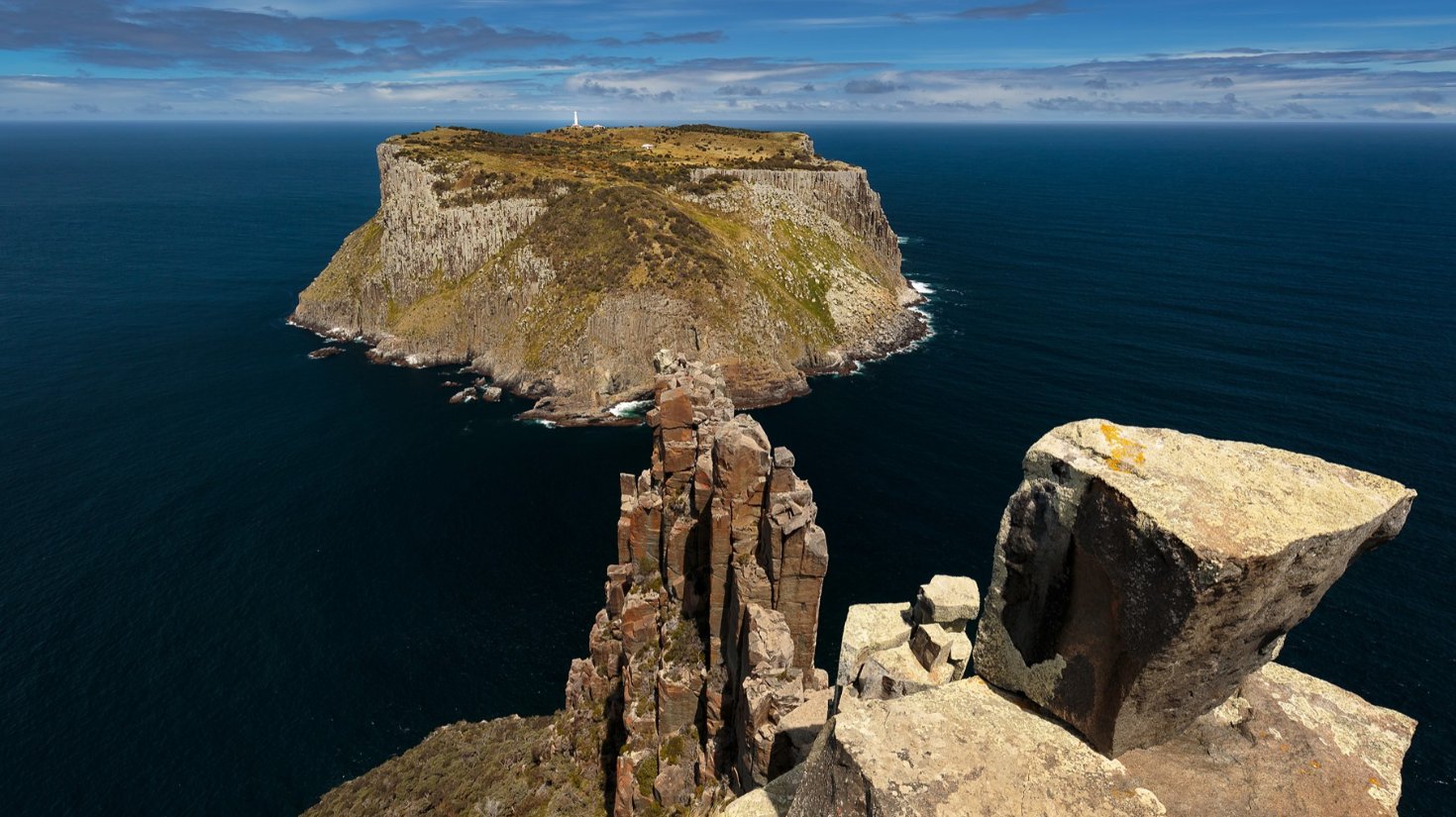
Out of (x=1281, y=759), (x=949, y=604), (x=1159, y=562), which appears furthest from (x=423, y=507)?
(x=1159, y=562)

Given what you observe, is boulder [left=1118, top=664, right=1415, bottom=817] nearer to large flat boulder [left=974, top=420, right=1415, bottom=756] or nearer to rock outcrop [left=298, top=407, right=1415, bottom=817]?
rock outcrop [left=298, top=407, right=1415, bottom=817]

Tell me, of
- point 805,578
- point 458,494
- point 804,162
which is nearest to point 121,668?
point 458,494

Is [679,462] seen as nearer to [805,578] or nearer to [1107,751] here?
[805,578]

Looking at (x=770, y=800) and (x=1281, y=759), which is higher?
(x=1281, y=759)

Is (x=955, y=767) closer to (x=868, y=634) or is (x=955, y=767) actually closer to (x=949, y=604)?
(x=949, y=604)

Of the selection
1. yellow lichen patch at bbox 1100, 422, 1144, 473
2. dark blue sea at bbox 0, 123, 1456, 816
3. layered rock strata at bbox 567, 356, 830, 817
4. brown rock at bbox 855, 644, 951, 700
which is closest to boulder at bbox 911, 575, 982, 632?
brown rock at bbox 855, 644, 951, 700
